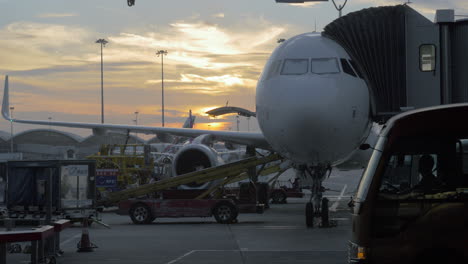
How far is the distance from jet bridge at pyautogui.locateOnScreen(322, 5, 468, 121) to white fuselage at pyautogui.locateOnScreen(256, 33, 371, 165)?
1.98 ft

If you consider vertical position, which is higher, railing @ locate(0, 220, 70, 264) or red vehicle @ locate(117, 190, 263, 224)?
railing @ locate(0, 220, 70, 264)

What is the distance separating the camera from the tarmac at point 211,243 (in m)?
13.4

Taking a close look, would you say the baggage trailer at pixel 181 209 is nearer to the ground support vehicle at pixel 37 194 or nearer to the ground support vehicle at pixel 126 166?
the ground support vehicle at pixel 37 194

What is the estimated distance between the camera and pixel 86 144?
120625mm

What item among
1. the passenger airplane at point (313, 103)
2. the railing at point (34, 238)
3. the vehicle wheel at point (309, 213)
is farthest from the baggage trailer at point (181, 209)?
the railing at point (34, 238)

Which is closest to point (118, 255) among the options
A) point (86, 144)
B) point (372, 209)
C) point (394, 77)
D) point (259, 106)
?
point (259, 106)

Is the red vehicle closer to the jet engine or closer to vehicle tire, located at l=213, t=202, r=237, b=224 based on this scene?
vehicle tire, located at l=213, t=202, r=237, b=224

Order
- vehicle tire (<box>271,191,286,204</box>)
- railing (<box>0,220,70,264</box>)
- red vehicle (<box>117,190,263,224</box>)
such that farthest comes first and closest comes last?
vehicle tire (<box>271,191,286,204</box>)
red vehicle (<box>117,190,263,224</box>)
railing (<box>0,220,70,264</box>)

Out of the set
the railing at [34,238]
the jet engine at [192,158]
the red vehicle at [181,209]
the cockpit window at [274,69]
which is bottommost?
the red vehicle at [181,209]

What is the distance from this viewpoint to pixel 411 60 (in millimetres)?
17062

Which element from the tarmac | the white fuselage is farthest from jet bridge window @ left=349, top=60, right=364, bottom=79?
the tarmac

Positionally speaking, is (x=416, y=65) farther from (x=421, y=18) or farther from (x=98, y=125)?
(x=98, y=125)

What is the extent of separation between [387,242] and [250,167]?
1818 cm

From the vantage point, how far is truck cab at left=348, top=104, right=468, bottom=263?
6.12 meters
